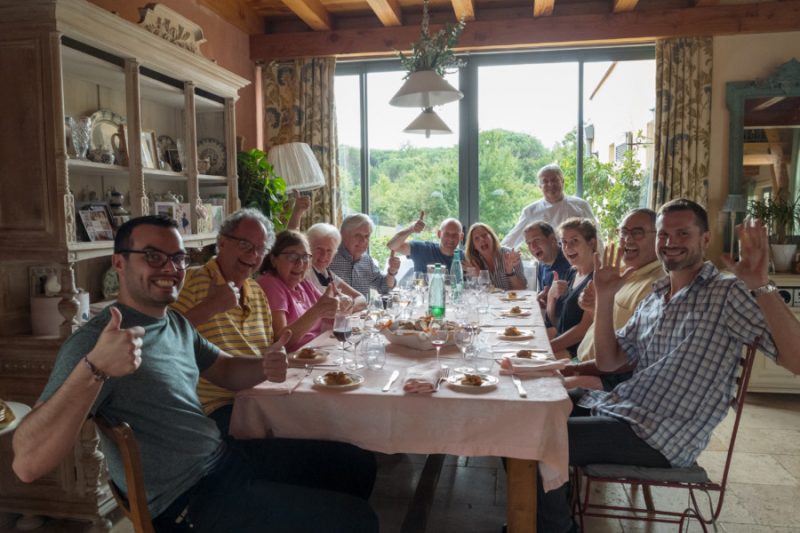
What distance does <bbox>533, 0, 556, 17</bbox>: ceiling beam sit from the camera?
463cm

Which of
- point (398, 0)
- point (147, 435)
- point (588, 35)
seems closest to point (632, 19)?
point (588, 35)

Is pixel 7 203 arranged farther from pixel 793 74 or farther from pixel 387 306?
pixel 793 74

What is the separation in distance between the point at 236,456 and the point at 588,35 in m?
4.41

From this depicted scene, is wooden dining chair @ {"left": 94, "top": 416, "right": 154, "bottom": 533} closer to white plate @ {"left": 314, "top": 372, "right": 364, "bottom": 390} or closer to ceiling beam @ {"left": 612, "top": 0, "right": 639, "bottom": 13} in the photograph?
white plate @ {"left": 314, "top": 372, "right": 364, "bottom": 390}

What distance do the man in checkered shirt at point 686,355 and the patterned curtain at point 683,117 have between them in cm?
299

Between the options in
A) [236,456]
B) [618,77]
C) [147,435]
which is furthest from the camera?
[618,77]

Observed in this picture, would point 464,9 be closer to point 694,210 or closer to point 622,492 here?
point 694,210

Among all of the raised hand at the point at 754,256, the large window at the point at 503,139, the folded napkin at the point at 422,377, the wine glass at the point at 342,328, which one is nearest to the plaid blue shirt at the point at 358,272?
the large window at the point at 503,139

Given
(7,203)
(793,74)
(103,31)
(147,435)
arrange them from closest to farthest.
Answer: (147,435) < (7,203) < (103,31) < (793,74)

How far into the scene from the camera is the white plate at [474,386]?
5.62 feet

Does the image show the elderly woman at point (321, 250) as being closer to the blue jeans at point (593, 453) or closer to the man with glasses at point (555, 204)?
the blue jeans at point (593, 453)

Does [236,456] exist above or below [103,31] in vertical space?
below

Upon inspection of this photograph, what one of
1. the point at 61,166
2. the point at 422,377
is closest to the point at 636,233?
the point at 422,377

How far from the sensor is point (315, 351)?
2.19 metres
